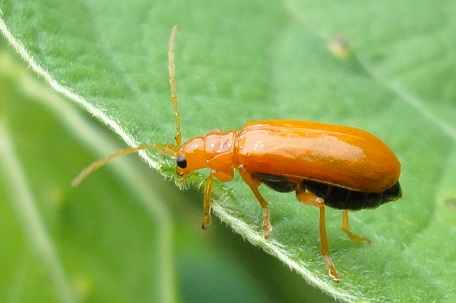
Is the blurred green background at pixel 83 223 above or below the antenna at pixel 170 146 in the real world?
below

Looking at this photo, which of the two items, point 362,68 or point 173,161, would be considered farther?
point 362,68

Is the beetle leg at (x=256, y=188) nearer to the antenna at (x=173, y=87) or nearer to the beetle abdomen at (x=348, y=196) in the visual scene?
the beetle abdomen at (x=348, y=196)

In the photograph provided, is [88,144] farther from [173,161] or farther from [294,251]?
[294,251]

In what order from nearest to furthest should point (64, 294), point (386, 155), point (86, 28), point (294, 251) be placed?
point (294, 251)
point (386, 155)
point (86, 28)
point (64, 294)

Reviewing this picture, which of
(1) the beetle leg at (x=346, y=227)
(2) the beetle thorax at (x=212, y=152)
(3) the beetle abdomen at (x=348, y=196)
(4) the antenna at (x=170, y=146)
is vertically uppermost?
(4) the antenna at (x=170, y=146)

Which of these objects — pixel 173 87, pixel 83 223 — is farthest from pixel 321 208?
pixel 83 223

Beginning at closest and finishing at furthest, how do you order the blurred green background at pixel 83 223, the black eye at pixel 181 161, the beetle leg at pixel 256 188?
the beetle leg at pixel 256 188 → the black eye at pixel 181 161 → the blurred green background at pixel 83 223

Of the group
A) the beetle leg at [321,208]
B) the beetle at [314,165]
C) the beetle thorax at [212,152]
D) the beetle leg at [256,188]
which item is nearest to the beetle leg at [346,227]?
the beetle at [314,165]

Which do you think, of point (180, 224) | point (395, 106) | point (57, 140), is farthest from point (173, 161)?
point (395, 106)

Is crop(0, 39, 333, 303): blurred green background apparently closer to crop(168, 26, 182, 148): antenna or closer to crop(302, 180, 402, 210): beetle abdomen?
crop(168, 26, 182, 148): antenna
